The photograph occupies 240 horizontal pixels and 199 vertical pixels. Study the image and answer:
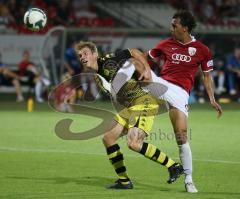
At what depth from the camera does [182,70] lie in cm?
1041

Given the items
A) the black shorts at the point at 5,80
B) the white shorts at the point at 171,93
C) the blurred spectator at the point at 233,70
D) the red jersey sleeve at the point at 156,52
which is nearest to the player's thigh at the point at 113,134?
the white shorts at the point at 171,93

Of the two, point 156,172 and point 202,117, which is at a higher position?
point 156,172

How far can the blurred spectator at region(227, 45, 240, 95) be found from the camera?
2822 centimetres

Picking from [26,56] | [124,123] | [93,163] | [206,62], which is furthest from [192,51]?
[26,56]

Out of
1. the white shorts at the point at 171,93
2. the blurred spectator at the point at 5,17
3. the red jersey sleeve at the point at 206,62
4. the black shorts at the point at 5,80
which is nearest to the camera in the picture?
the white shorts at the point at 171,93

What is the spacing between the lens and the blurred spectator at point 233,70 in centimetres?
2822

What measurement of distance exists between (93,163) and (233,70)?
16096 millimetres

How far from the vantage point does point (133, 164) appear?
42.2 ft

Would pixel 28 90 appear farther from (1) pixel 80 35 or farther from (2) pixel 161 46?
(2) pixel 161 46

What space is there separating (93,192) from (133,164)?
2886 mm

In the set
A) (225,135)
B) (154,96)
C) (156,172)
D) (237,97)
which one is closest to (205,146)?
(225,135)

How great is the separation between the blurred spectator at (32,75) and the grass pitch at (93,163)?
573 centimetres

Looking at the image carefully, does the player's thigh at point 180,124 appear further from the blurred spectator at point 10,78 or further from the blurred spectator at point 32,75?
the blurred spectator at point 10,78

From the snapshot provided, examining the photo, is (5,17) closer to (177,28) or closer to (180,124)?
(177,28)
